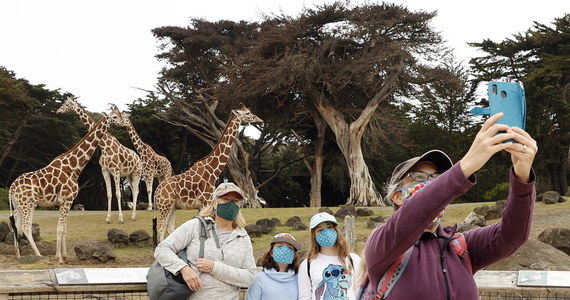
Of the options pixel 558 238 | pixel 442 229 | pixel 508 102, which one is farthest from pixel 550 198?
pixel 508 102

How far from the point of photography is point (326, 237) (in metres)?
4.62

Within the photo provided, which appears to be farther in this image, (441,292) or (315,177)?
(315,177)

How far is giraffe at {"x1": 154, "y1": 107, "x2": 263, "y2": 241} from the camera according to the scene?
493 inches

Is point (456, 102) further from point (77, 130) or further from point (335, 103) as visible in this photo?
point (77, 130)

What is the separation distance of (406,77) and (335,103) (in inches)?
124

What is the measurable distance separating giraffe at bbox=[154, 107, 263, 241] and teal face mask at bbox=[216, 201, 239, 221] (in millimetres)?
7615

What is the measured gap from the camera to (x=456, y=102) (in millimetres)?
33875

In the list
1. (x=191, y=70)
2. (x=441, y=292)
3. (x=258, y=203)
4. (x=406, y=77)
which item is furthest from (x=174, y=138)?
(x=441, y=292)

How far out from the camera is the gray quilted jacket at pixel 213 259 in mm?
4441

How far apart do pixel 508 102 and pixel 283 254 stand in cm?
314

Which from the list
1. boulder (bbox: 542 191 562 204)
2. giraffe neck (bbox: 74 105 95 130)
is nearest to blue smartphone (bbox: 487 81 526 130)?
giraffe neck (bbox: 74 105 95 130)

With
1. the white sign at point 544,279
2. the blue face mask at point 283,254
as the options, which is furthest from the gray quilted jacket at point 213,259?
the white sign at point 544,279

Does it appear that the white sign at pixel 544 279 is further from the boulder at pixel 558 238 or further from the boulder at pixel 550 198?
the boulder at pixel 550 198

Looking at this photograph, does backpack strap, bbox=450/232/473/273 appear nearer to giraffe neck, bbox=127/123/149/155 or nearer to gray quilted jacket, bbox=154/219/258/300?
gray quilted jacket, bbox=154/219/258/300
